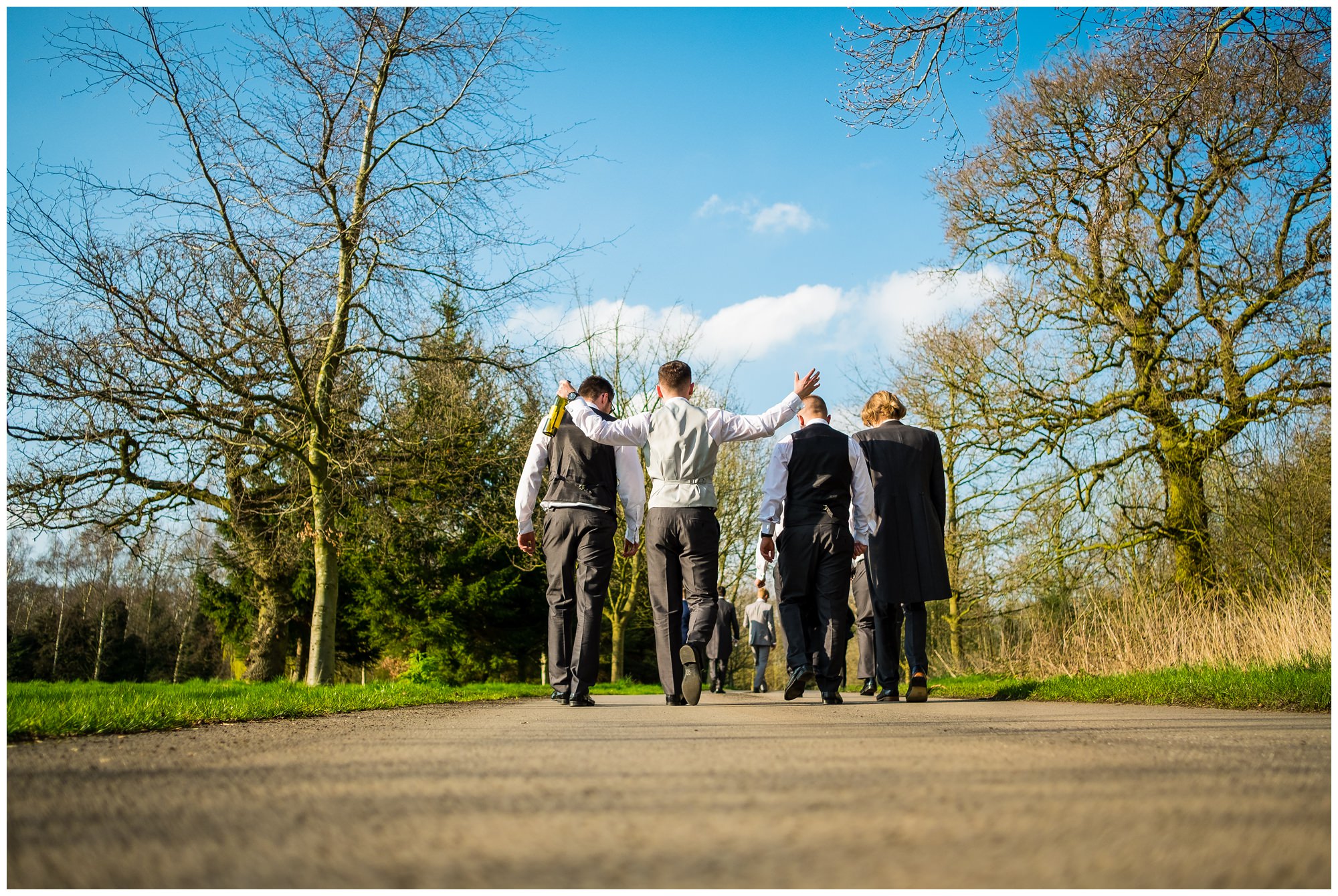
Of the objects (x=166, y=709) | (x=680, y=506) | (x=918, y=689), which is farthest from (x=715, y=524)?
(x=166, y=709)

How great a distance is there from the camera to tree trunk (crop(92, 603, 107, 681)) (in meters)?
37.6

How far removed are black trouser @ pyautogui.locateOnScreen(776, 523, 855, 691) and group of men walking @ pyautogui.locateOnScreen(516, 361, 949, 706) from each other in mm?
11

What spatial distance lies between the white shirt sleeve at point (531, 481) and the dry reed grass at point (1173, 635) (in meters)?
6.31

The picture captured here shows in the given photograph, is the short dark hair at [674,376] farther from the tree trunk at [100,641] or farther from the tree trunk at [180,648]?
the tree trunk at [180,648]

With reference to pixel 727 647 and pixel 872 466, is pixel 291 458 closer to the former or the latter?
pixel 727 647

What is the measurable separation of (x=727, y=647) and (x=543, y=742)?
433 inches

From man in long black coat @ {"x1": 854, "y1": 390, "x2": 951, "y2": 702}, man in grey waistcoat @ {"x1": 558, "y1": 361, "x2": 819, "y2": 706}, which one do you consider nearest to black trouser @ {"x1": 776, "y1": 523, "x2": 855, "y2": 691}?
man in long black coat @ {"x1": 854, "y1": 390, "x2": 951, "y2": 702}

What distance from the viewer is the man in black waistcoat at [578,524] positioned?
22.7 feet

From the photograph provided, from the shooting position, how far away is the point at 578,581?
7.02 meters

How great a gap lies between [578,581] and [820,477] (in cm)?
200

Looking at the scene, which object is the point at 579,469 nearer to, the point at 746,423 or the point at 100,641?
the point at 746,423

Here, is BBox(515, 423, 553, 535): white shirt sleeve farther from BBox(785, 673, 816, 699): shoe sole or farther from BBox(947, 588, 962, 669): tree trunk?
BBox(947, 588, 962, 669): tree trunk

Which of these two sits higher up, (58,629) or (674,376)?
(674,376)

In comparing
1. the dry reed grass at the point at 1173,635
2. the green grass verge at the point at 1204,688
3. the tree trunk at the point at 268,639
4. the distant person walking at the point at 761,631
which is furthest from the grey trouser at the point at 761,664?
the tree trunk at the point at 268,639
